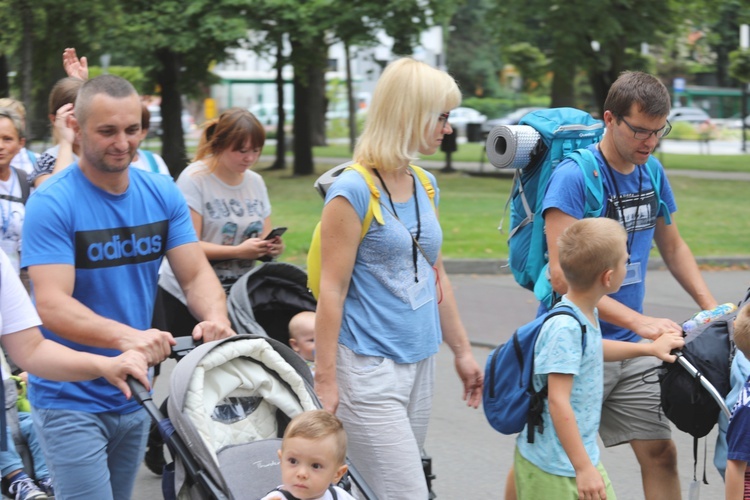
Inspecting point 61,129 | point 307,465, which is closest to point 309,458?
point 307,465

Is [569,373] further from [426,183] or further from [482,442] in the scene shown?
[482,442]

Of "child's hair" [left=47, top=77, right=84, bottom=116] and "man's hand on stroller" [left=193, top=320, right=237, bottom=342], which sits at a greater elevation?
"child's hair" [left=47, top=77, right=84, bottom=116]

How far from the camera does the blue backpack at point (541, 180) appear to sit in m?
4.52

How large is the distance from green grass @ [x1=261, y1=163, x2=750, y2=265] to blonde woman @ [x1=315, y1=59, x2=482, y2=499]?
8.64 meters

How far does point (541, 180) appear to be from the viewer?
4594mm

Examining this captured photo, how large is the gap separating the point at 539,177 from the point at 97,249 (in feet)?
6.55

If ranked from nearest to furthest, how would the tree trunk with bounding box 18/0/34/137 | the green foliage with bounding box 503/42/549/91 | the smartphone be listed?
the smartphone, the tree trunk with bounding box 18/0/34/137, the green foliage with bounding box 503/42/549/91

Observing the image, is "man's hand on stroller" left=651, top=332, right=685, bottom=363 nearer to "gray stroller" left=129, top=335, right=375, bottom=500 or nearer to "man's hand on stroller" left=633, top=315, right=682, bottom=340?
"man's hand on stroller" left=633, top=315, right=682, bottom=340

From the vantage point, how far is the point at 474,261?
1230 cm

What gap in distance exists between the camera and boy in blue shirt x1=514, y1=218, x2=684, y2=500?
11.9ft

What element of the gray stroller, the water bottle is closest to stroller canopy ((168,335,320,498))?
the gray stroller

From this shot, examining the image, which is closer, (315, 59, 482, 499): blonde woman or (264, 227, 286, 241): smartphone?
(315, 59, 482, 499): blonde woman

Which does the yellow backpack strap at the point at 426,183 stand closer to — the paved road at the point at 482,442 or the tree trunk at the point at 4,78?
the paved road at the point at 482,442

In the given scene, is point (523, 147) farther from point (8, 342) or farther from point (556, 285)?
point (8, 342)
